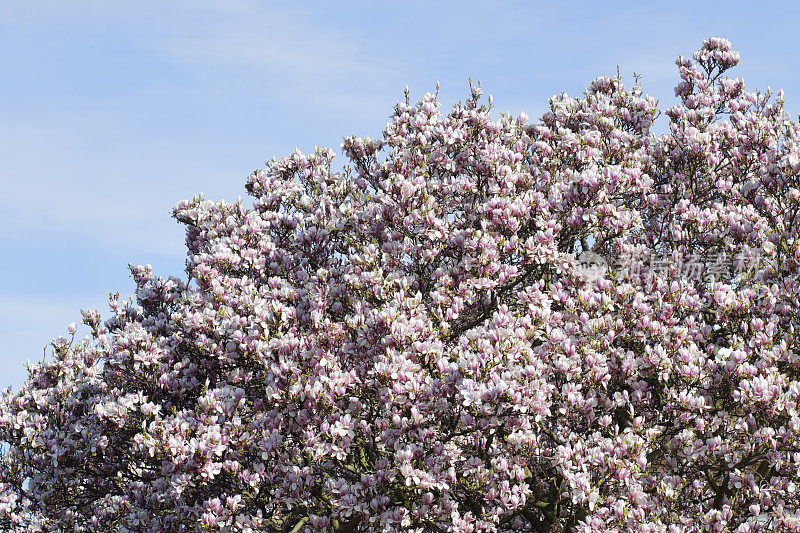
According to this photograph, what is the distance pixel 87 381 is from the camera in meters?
17.1

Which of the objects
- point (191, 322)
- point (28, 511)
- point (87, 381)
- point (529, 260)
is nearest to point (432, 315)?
point (529, 260)

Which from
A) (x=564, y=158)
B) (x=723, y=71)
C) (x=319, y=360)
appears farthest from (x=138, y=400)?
(x=723, y=71)

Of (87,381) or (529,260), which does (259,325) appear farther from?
(87,381)

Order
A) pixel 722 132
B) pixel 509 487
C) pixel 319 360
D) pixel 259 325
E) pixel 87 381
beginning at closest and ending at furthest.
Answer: pixel 509 487 < pixel 319 360 < pixel 259 325 < pixel 722 132 < pixel 87 381

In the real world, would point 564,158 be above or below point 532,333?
above

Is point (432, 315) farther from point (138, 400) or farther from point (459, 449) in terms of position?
point (138, 400)

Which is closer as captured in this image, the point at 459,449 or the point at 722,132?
the point at 459,449

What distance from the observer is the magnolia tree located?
11.2m

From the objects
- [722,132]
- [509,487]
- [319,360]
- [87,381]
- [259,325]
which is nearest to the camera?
[509,487]

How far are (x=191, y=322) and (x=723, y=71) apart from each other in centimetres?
1324

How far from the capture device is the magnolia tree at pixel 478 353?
11234mm

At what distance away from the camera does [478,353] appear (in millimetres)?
10906

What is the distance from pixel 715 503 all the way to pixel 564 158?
687 centimetres

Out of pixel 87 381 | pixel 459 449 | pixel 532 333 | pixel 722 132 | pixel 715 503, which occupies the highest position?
pixel 722 132
